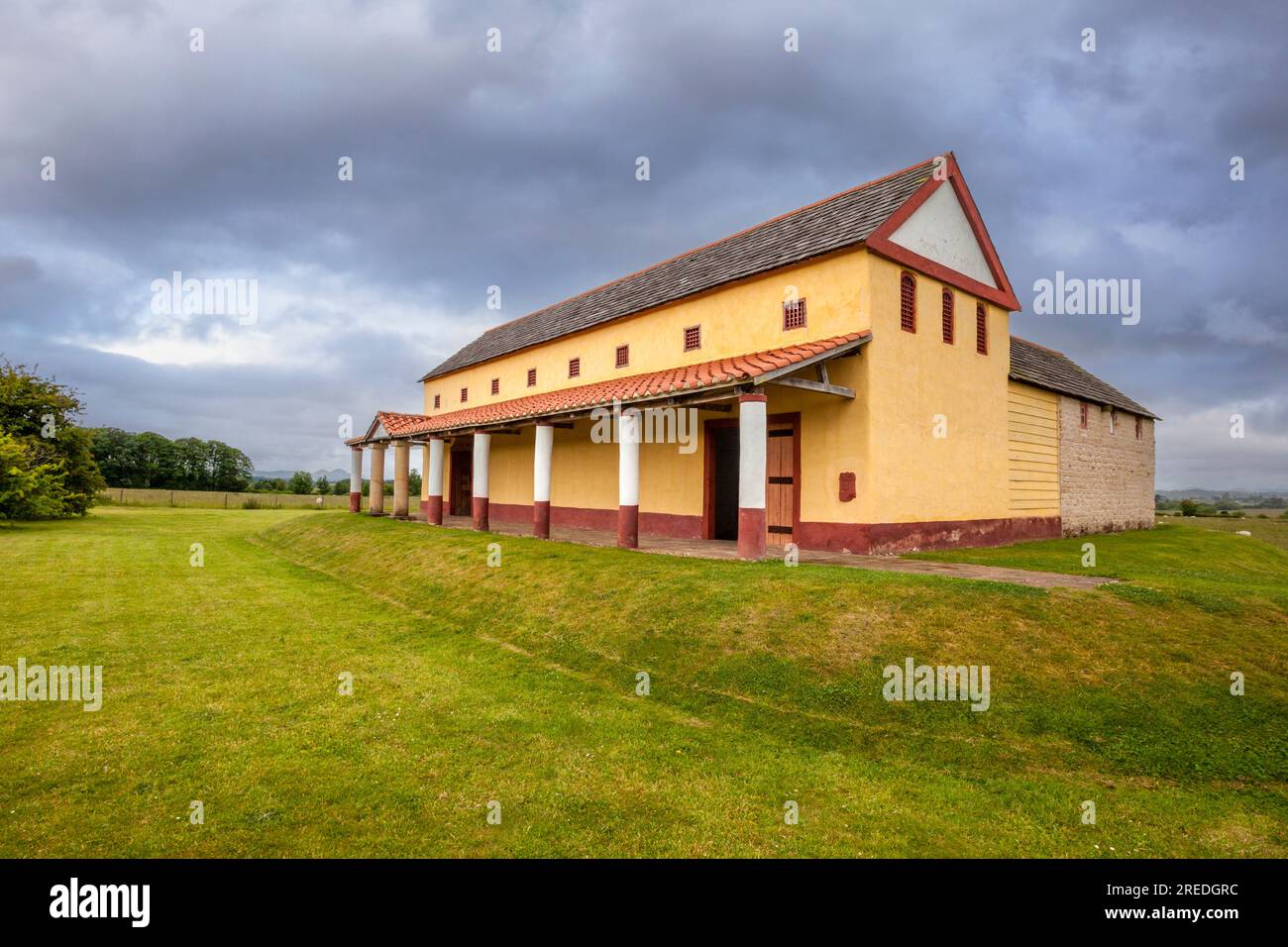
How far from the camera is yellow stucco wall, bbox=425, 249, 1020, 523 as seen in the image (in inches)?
509

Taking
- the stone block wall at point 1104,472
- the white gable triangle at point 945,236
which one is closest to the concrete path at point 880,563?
the white gable triangle at point 945,236

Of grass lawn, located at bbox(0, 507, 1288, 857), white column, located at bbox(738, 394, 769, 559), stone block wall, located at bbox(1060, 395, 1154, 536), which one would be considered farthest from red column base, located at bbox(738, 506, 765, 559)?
stone block wall, located at bbox(1060, 395, 1154, 536)

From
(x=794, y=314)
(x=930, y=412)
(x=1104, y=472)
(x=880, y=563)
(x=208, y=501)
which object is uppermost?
(x=794, y=314)

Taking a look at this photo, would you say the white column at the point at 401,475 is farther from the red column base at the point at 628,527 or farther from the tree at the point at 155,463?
the tree at the point at 155,463

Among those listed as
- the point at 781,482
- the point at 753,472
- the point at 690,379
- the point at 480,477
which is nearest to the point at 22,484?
the point at 480,477

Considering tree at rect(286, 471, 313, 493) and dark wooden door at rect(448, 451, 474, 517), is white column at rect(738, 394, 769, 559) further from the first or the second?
tree at rect(286, 471, 313, 493)

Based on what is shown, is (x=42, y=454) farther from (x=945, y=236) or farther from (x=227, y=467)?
(x=227, y=467)

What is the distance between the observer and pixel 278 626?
33.5 ft

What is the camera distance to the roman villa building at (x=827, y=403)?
12844 millimetres

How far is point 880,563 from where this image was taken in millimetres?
11305

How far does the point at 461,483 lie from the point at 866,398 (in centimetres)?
2001

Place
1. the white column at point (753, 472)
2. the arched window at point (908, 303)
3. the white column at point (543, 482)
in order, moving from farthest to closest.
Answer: the white column at point (543, 482) → the arched window at point (908, 303) → the white column at point (753, 472)

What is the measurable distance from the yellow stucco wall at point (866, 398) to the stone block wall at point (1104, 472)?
5.00m
